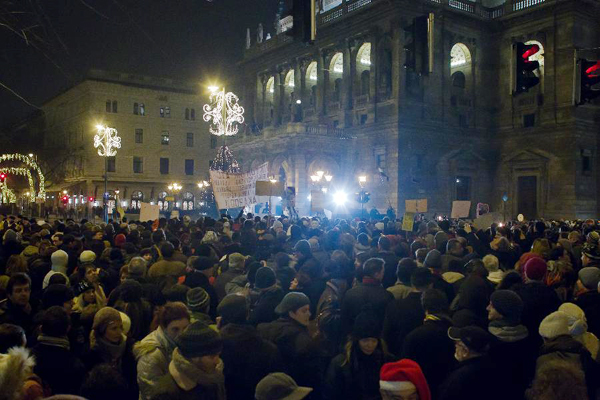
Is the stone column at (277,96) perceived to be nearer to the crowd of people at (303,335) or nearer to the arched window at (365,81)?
the arched window at (365,81)

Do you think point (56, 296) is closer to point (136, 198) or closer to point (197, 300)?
point (197, 300)

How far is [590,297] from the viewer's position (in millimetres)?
5762

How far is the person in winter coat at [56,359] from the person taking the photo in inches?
156

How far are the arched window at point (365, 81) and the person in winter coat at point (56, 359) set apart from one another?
4329cm

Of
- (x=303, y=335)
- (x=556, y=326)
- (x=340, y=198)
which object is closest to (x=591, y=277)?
(x=556, y=326)

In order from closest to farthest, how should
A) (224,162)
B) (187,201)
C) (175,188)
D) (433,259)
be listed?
(433,259) → (224,162) → (175,188) → (187,201)

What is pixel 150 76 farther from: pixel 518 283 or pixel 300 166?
pixel 518 283

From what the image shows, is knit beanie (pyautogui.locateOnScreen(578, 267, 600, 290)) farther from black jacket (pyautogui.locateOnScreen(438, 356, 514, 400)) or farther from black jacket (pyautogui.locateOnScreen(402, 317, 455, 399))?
black jacket (pyautogui.locateOnScreen(438, 356, 514, 400))

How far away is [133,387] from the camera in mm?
4703

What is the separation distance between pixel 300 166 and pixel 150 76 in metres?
33.9

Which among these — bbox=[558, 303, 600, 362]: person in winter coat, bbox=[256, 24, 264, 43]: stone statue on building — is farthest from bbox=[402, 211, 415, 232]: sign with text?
bbox=[256, 24, 264, 43]: stone statue on building

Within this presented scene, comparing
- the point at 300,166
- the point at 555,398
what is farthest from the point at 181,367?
the point at 300,166

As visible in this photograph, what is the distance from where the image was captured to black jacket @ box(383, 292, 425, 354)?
5.41 m

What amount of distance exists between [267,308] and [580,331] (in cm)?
299
